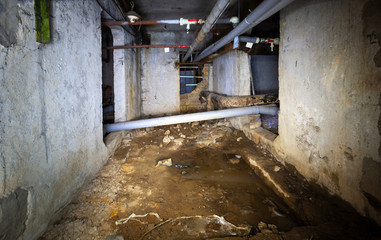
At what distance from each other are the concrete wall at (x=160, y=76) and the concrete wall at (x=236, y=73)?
1979mm

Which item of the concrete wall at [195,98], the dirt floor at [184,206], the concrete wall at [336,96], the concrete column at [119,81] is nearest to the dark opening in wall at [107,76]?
the concrete column at [119,81]

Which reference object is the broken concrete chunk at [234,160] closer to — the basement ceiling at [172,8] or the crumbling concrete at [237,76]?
the crumbling concrete at [237,76]

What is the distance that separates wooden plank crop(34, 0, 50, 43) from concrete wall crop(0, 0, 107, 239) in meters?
0.05

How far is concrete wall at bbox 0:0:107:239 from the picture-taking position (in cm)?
148

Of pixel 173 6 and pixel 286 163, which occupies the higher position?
pixel 173 6

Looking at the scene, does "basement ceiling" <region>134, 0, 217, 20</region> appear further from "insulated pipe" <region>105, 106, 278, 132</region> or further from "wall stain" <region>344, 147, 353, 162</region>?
"wall stain" <region>344, 147, 353, 162</region>

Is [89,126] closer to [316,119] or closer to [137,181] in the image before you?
[137,181]

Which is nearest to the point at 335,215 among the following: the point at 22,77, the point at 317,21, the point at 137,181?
the point at 317,21

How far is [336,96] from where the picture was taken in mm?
2129

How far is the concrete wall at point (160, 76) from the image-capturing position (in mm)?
7328

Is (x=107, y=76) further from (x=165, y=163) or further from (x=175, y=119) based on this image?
(x=165, y=163)

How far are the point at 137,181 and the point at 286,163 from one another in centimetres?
227

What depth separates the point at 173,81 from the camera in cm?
751

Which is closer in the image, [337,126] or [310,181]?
[337,126]
